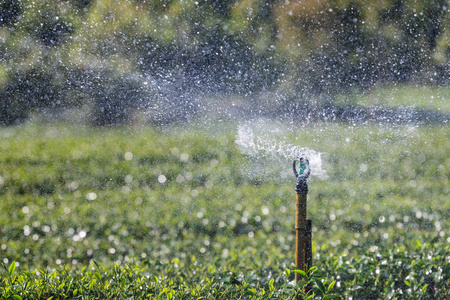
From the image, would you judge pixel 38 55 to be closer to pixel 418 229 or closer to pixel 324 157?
pixel 324 157

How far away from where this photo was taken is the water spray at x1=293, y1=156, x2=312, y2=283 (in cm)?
233

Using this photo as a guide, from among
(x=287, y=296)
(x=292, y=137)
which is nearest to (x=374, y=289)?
(x=287, y=296)

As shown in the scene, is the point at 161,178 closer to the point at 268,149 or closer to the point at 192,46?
the point at 268,149

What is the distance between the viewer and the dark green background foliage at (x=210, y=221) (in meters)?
2.75

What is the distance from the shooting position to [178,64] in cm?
1405

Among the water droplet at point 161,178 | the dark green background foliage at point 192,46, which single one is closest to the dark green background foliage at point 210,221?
the water droplet at point 161,178

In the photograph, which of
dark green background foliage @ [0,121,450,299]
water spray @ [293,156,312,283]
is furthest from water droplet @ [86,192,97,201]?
water spray @ [293,156,312,283]

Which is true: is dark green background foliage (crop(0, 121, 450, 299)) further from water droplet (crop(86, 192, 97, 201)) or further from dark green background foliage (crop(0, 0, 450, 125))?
dark green background foliage (crop(0, 0, 450, 125))

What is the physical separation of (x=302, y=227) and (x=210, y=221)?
2.97 metres

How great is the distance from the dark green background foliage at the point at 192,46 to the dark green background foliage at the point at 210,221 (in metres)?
4.33

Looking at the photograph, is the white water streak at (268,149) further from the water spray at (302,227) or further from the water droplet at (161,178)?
the water spray at (302,227)

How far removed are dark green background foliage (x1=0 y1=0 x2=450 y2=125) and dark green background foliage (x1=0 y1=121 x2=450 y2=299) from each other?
4331mm

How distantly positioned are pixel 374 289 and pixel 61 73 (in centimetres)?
1341

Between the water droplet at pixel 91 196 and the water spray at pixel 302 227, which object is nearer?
the water spray at pixel 302 227
